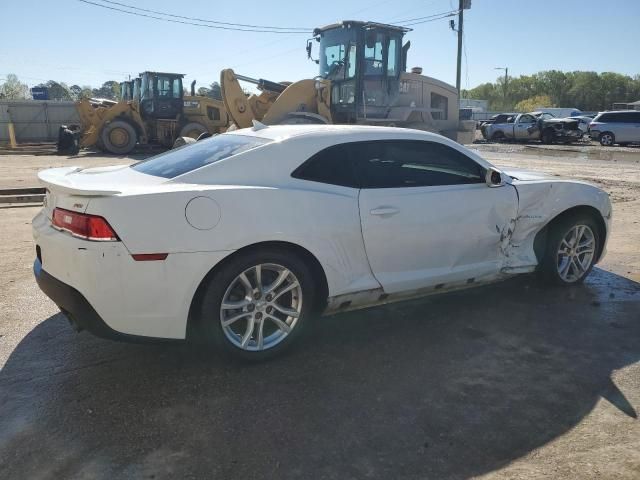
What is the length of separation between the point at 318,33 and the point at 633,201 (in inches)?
358

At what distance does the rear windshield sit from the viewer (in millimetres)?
3470

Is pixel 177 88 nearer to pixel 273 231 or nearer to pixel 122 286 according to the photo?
pixel 273 231

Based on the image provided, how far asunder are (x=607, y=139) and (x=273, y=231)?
96.1 ft

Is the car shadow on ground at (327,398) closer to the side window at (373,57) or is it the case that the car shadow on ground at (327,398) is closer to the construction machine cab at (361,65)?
the construction machine cab at (361,65)

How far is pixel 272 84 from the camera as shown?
16.5 m

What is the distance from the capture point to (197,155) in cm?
369

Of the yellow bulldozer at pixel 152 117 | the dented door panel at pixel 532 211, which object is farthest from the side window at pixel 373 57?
the dented door panel at pixel 532 211

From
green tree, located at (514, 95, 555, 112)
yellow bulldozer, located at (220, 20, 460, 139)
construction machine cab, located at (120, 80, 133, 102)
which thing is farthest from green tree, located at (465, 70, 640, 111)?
yellow bulldozer, located at (220, 20, 460, 139)

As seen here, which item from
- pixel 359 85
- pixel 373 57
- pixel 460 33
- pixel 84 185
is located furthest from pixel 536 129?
pixel 84 185

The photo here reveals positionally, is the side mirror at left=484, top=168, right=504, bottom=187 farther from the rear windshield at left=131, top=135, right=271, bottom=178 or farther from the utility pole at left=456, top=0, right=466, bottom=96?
the utility pole at left=456, top=0, right=466, bottom=96

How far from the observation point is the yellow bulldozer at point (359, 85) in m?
14.0

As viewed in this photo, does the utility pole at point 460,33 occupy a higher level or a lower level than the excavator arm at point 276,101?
higher

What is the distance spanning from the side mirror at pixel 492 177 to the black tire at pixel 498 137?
96.3 feet

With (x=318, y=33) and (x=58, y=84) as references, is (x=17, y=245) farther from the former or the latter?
(x=58, y=84)
